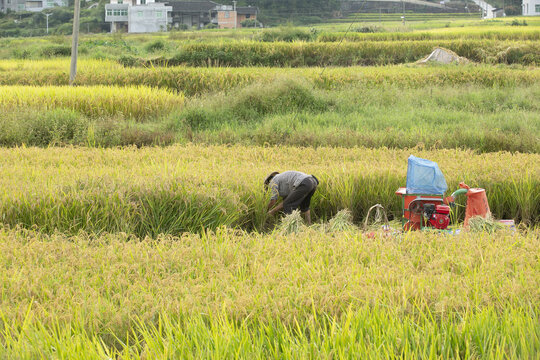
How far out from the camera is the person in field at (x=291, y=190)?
5.33 m

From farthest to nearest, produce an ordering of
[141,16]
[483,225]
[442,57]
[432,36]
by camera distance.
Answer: [141,16], [432,36], [442,57], [483,225]

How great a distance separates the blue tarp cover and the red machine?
5 cm

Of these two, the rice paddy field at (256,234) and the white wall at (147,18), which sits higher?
the white wall at (147,18)

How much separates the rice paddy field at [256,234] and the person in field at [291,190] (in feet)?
0.52

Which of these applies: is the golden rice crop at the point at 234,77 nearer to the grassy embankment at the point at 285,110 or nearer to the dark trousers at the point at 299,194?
the grassy embankment at the point at 285,110

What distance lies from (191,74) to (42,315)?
12478 mm

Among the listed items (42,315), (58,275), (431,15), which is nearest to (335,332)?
(42,315)

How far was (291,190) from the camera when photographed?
5438 mm

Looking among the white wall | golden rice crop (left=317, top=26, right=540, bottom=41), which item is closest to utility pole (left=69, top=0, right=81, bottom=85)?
golden rice crop (left=317, top=26, right=540, bottom=41)

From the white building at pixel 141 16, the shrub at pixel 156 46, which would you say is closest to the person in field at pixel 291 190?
the shrub at pixel 156 46

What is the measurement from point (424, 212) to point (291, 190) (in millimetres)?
1433

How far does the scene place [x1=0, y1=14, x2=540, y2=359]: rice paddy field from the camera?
2361 mm

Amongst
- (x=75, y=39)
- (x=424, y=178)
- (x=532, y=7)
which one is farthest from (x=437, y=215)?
(x=532, y=7)

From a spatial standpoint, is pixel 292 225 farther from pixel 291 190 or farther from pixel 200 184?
pixel 200 184
